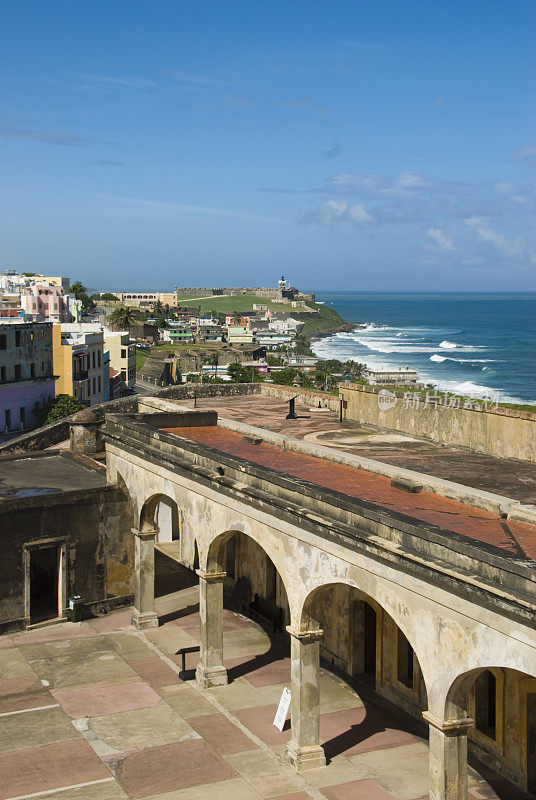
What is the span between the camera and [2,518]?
2238cm

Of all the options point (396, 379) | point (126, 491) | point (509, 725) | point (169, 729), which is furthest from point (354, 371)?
point (509, 725)

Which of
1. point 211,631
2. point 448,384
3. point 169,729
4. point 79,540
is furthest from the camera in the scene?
point 448,384

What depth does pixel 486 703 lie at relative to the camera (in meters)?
16.6

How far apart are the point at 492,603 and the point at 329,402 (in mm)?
21027

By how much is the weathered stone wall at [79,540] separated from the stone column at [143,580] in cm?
115

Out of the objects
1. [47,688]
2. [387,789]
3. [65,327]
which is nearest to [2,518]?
[47,688]

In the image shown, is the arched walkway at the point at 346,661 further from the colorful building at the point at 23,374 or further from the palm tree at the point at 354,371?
the palm tree at the point at 354,371

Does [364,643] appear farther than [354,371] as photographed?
No

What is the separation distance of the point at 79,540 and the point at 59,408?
39933 millimetres

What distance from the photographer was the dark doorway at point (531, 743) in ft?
51.0

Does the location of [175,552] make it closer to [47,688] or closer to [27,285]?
[47,688]

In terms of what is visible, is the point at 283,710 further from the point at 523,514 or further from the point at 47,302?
the point at 47,302

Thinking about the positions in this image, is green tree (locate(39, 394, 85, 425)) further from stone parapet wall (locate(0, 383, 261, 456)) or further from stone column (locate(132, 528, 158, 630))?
stone column (locate(132, 528, 158, 630))

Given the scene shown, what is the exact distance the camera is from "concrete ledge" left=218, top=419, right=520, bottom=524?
15875 mm
